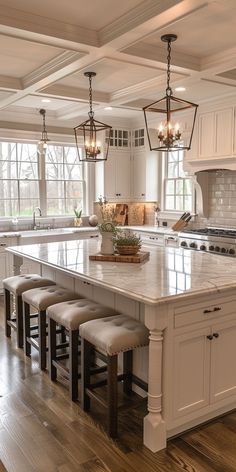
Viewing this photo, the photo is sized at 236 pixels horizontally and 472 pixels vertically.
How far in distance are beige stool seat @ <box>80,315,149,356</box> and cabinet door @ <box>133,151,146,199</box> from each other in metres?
4.46

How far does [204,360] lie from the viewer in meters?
2.55

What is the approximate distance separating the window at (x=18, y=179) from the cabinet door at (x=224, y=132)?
3073 millimetres

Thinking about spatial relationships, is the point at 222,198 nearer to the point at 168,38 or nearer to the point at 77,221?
the point at 77,221

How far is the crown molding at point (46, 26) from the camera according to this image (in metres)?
2.84

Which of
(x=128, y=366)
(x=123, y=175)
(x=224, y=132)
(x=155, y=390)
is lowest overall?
(x=128, y=366)

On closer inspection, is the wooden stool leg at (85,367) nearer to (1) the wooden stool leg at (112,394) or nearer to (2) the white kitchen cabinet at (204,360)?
(1) the wooden stool leg at (112,394)

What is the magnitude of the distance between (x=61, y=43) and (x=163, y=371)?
2.59m

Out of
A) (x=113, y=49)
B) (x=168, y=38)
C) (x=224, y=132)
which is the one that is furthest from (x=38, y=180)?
(x=168, y=38)

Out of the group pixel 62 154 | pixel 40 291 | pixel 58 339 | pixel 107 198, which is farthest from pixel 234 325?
pixel 62 154

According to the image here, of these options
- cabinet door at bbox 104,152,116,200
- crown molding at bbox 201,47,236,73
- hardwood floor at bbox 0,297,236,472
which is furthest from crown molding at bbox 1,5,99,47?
cabinet door at bbox 104,152,116,200

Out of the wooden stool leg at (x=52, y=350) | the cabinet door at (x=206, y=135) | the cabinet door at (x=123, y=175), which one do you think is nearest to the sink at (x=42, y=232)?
the cabinet door at (x=123, y=175)

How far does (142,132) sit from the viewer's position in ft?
23.2

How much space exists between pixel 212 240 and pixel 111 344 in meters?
3.06

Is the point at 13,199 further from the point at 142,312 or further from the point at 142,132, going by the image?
the point at 142,312
